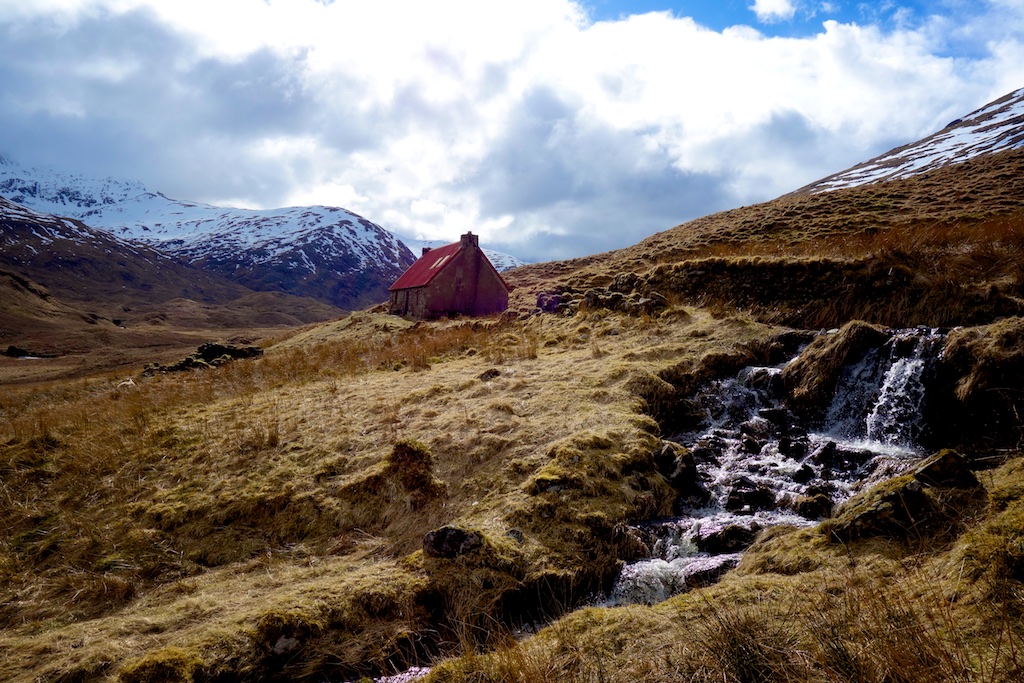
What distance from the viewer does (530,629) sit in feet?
19.6

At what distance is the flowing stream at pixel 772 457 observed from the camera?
6.77 meters

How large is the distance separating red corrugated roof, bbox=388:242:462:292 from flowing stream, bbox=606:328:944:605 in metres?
27.6

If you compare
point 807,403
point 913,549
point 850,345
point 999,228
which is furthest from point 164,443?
point 999,228

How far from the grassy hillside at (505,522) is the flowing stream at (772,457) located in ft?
1.63

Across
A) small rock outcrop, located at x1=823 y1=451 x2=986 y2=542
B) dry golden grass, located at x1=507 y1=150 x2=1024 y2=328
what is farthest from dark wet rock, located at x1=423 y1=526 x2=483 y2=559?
dry golden grass, located at x1=507 y1=150 x2=1024 y2=328

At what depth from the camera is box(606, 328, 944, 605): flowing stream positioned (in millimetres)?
6766

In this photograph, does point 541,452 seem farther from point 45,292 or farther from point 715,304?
point 45,292

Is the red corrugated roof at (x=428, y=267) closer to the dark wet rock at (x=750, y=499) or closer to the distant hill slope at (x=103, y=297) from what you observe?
the distant hill slope at (x=103, y=297)

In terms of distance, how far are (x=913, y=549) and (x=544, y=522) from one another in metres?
4.33

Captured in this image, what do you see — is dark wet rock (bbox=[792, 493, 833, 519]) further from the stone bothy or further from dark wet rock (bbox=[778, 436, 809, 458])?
the stone bothy

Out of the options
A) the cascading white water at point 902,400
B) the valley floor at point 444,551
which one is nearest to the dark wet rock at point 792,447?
the cascading white water at point 902,400

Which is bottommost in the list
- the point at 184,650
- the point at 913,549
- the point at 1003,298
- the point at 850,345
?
the point at 184,650

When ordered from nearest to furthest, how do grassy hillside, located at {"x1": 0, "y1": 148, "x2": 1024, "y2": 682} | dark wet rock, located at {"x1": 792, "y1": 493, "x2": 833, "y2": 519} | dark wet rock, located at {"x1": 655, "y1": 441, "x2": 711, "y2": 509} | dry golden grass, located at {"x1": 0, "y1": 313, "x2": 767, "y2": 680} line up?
grassy hillside, located at {"x1": 0, "y1": 148, "x2": 1024, "y2": 682} < dry golden grass, located at {"x1": 0, "y1": 313, "x2": 767, "y2": 680} < dark wet rock, located at {"x1": 792, "y1": 493, "x2": 833, "y2": 519} < dark wet rock, located at {"x1": 655, "y1": 441, "x2": 711, "y2": 509}

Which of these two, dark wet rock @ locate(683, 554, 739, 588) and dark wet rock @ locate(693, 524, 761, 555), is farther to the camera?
dark wet rock @ locate(693, 524, 761, 555)
